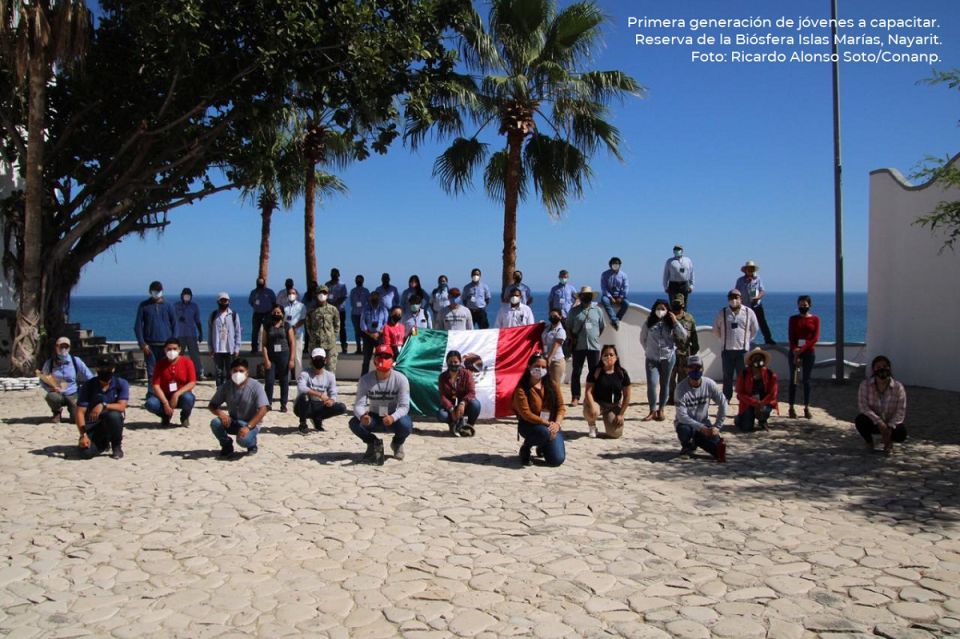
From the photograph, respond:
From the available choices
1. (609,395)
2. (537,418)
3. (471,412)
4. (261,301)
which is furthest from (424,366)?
(261,301)

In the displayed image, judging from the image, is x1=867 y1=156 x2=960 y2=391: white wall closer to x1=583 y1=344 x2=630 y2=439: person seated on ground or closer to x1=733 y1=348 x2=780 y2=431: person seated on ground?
x1=733 y1=348 x2=780 y2=431: person seated on ground

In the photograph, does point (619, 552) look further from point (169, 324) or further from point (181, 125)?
point (181, 125)

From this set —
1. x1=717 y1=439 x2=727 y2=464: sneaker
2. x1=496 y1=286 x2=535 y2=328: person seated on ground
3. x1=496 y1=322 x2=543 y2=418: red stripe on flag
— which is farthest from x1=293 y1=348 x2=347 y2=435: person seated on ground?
x1=717 y1=439 x2=727 y2=464: sneaker

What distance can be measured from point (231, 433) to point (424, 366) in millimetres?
3978

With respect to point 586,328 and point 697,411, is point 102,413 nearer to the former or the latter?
point 697,411

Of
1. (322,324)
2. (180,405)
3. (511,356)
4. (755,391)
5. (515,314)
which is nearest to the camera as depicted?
(755,391)

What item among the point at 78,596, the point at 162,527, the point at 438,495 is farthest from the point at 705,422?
the point at 78,596

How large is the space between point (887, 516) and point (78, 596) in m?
6.58

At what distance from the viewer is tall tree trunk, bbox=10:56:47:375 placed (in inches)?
619

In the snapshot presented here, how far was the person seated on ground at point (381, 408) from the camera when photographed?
30.6ft

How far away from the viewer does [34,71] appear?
1516 cm

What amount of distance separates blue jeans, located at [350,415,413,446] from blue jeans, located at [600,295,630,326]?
24.3 feet

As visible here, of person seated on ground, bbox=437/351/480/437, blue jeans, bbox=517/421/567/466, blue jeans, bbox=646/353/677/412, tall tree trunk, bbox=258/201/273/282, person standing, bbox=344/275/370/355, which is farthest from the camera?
tall tree trunk, bbox=258/201/273/282

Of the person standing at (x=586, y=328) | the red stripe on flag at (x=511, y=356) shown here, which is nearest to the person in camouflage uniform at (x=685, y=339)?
the person standing at (x=586, y=328)
